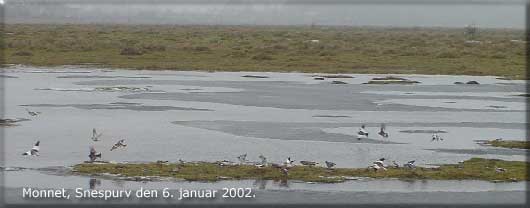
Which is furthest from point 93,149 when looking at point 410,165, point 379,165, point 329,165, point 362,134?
point 362,134

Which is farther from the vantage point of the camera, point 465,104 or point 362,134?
point 465,104

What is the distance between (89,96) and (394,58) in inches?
1403

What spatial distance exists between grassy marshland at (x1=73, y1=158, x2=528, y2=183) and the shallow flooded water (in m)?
0.45

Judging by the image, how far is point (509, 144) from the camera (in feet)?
69.7

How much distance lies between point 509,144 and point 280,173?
7.75 meters

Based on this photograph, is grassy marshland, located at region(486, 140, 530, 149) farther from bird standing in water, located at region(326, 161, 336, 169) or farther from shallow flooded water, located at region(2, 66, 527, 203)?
bird standing in water, located at region(326, 161, 336, 169)

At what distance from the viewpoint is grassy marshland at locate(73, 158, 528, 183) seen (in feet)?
53.0

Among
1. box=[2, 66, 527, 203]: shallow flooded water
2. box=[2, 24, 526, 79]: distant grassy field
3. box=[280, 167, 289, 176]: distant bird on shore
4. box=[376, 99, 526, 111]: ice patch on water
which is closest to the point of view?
box=[2, 66, 527, 203]: shallow flooded water

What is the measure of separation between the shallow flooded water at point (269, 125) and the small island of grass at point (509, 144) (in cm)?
53

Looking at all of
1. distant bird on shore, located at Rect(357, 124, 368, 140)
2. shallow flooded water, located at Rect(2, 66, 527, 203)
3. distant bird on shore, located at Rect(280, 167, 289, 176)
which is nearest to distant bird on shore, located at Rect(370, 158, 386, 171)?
shallow flooded water, located at Rect(2, 66, 527, 203)

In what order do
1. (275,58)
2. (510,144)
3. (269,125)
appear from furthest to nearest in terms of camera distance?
(275,58) < (269,125) < (510,144)

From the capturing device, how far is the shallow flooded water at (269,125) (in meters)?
15.5

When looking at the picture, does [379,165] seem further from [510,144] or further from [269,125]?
[269,125]

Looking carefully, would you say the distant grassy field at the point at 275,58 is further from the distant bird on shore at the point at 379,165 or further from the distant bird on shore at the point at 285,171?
the distant bird on shore at the point at 285,171
